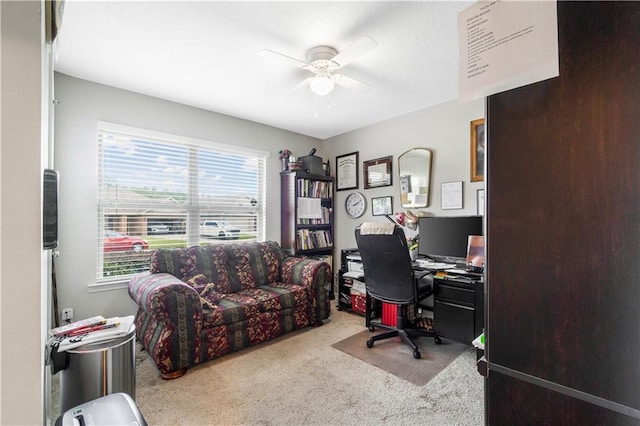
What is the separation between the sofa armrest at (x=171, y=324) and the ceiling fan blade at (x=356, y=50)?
2036 mm

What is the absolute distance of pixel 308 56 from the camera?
2.17m

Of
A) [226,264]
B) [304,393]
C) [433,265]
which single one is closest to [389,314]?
[433,265]

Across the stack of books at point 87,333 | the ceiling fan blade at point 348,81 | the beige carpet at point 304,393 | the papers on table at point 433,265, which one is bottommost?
the beige carpet at point 304,393

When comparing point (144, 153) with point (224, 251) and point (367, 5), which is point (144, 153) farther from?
point (367, 5)

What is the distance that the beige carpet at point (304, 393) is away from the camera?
164cm

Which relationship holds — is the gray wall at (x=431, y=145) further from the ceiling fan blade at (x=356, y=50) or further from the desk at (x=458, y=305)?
the ceiling fan blade at (x=356, y=50)

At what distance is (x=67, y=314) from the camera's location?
245 centimetres

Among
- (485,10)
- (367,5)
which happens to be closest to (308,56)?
(367,5)

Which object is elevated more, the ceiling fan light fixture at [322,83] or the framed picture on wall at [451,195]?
the ceiling fan light fixture at [322,83]

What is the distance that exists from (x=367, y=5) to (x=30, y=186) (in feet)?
6.07

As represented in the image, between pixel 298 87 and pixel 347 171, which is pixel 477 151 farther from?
pixel 298 87

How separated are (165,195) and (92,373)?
1.94 meters

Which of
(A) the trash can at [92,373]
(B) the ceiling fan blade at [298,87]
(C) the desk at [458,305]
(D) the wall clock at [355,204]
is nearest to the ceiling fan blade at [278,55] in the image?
(B) the ceiling fan blade at [298,87]

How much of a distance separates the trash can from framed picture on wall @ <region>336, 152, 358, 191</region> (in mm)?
3221
